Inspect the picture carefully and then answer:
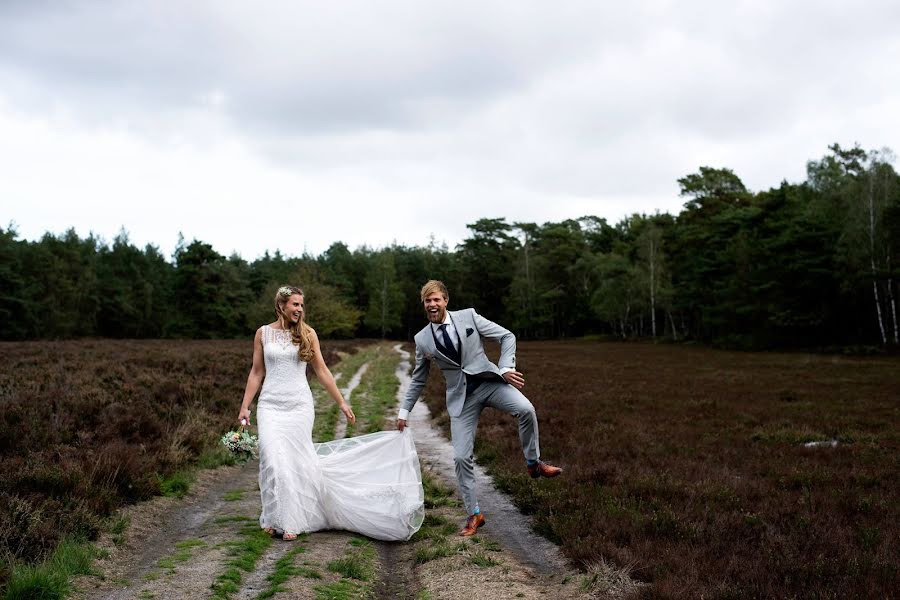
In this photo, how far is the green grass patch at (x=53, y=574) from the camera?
4.56 meters

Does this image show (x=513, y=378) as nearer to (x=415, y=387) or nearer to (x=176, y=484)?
(x=415, y=387)

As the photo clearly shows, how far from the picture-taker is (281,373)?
22.5ft

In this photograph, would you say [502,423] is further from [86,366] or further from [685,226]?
[685,226]

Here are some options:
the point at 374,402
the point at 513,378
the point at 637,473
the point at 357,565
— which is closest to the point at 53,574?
the point at 357,565

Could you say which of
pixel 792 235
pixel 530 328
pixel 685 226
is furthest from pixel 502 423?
pixel 530 328

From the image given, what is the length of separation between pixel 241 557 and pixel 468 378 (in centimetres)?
278

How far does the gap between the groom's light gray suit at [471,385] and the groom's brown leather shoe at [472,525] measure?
0.30ft

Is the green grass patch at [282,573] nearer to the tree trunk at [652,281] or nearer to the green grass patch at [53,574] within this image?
the green grass patch at [53,574]

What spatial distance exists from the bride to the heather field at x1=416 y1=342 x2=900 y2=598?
1632mm

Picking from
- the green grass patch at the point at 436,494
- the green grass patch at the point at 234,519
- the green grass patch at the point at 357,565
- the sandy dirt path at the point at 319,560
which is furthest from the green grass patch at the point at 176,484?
the green grass patch at the point at 357,565

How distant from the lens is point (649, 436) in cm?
1249

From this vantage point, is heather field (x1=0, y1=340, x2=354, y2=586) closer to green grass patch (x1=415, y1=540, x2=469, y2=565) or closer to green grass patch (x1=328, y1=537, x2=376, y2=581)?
green grass patch (x1=328, y1=537, x2=376, y2=581)

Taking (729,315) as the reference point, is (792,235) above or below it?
above

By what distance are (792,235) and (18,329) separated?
72780 mm
